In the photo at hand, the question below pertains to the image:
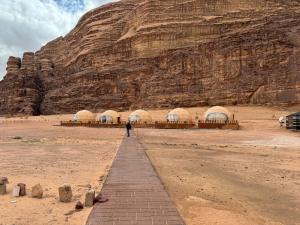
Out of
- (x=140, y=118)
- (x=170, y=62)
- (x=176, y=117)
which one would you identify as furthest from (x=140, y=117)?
(x=170, y=62)

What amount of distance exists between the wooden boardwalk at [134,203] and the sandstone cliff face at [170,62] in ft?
168

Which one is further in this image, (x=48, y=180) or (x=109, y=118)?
(x=109, y=118)

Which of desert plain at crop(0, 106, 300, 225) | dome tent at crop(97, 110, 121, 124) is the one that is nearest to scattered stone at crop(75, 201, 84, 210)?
desert plain at crop(0, 106, 300, 225)

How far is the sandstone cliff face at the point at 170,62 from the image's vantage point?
207ft

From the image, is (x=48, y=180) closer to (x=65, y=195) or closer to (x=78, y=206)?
(x=65, y=195)

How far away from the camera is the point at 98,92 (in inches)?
3268

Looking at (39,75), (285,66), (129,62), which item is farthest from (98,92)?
(285,66)

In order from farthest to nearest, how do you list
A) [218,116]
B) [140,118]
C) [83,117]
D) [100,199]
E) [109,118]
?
[83,117] → [109,118] → [140,118] → [218,116] → [100,199]

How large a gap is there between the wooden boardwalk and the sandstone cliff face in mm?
51212

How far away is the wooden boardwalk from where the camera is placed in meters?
6.79

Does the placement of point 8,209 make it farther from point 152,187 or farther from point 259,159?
point 259,159

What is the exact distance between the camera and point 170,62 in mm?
74500

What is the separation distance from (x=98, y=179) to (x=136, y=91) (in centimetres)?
6710

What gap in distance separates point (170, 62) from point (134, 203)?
2659 inches
